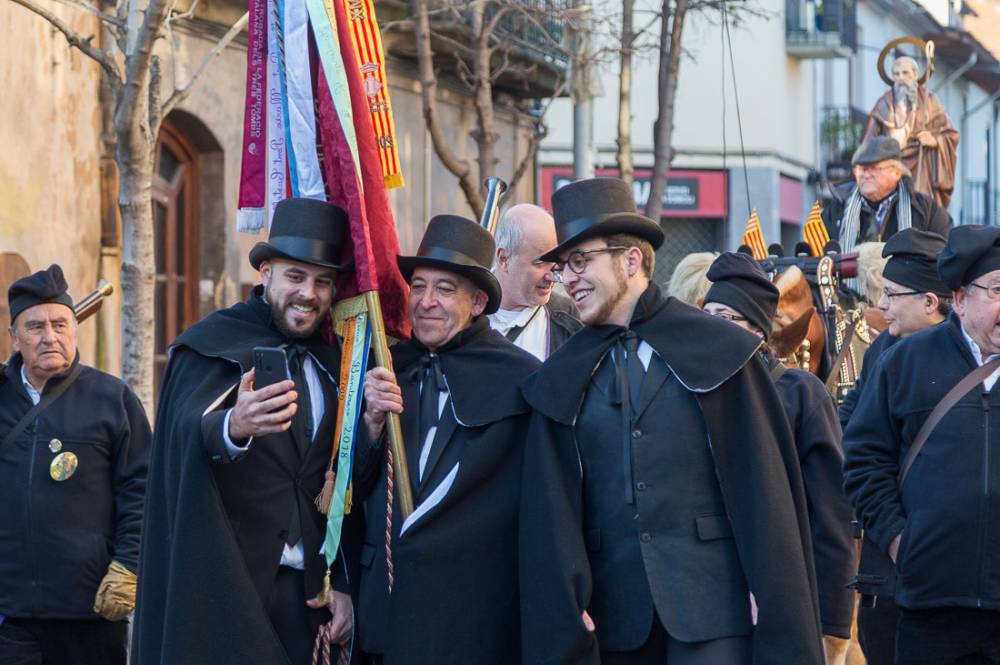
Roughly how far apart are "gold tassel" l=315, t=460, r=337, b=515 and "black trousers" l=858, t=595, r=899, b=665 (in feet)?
7.69

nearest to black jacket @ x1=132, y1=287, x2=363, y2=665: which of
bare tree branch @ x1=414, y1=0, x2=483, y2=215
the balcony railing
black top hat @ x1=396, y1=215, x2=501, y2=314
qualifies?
black top hat @ x1=396, y1=215, x2=501, y2=314

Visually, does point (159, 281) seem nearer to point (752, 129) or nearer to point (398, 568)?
point (398, 568)

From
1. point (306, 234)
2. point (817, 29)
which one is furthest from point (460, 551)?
point (817, 29)

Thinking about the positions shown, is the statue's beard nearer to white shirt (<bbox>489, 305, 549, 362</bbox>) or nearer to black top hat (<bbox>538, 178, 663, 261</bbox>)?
white shirt (<bbox>489, 305, 549, 362</bbox>)

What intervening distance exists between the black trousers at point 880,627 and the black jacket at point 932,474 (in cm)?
54

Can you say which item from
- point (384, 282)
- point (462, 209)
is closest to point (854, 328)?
point (384, 282)

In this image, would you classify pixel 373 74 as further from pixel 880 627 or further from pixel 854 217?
pixel 854 217

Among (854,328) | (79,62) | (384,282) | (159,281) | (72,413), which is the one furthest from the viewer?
(159,281)

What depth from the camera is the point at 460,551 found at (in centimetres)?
564

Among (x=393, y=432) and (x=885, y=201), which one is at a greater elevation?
(x=885, y=201)

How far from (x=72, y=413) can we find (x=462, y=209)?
14000 millimetres

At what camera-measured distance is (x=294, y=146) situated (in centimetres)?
611

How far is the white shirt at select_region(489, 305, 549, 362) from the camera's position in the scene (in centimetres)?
729

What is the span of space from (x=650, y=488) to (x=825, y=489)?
201cm
